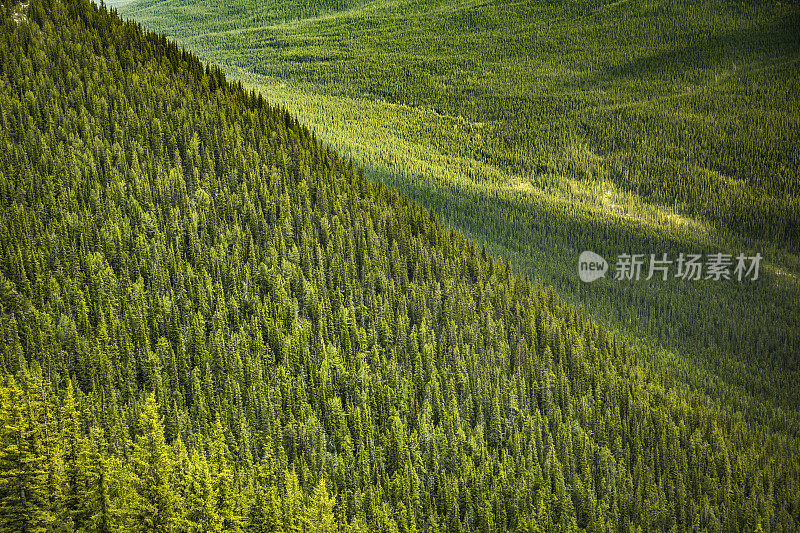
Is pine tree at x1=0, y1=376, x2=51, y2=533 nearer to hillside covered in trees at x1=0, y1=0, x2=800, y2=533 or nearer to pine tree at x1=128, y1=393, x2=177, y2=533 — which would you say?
hillside covered in trees at x1=0, y1=0, x2=800, y2=533

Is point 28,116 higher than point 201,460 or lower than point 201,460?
higher

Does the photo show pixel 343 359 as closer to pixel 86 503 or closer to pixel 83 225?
pixel 83 225

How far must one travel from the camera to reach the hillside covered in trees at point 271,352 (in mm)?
86812

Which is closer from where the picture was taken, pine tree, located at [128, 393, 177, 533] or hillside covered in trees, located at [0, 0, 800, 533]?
pine tree, located at [128, 393, 177, 533]

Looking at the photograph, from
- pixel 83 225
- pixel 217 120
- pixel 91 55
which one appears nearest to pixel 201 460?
pixel 83 225

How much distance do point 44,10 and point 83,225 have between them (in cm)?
6062

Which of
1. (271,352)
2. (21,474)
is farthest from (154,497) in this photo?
(271,352)

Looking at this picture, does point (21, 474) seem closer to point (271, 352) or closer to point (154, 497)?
point (154, 497)

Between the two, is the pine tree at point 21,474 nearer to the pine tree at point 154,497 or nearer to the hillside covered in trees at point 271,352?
the hillside covered in trees at point 271,352

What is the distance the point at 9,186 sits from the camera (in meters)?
112

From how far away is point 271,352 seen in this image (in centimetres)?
11294

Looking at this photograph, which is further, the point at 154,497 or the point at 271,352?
the point at 271,352

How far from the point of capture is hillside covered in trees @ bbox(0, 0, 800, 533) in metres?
86.8

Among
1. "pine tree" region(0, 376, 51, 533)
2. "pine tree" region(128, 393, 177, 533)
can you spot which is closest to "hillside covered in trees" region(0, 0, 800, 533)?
"pine tree" region(128, 393, 177, 533)
